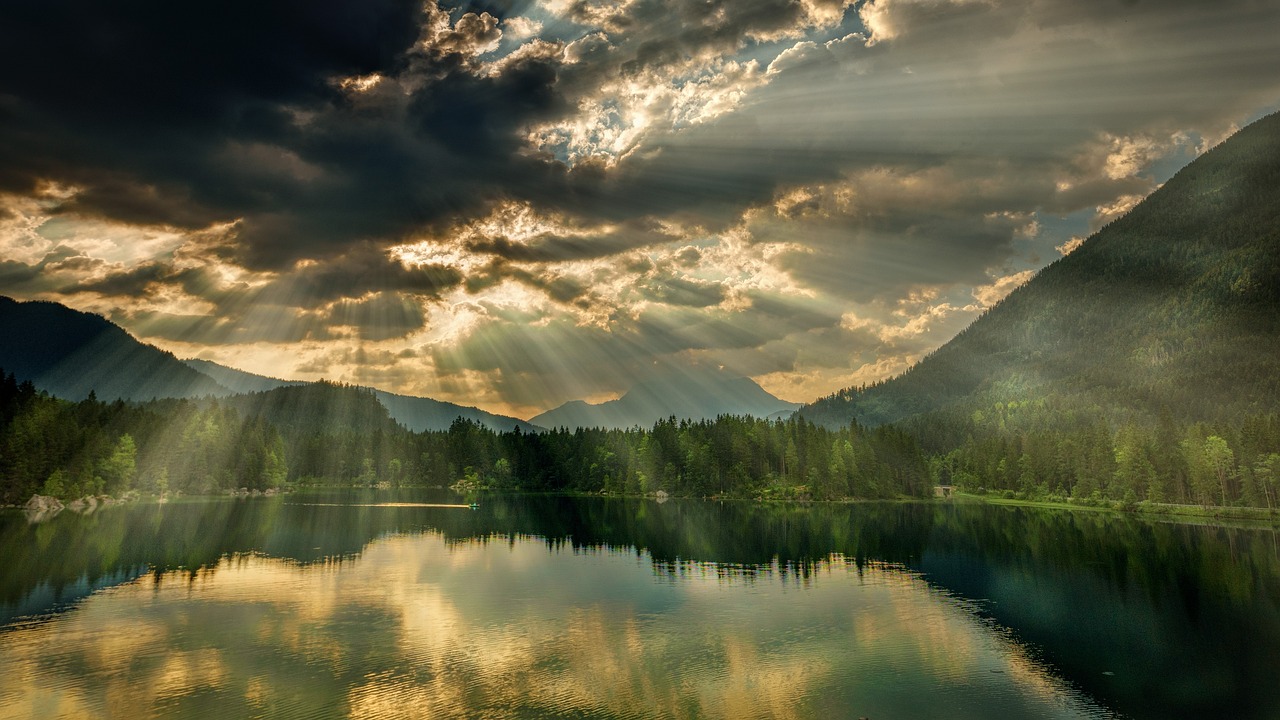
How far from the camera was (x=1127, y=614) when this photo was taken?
57.4 m

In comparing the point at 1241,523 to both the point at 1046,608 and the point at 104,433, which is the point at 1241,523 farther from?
the point at 104,433

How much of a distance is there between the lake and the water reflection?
225 mm

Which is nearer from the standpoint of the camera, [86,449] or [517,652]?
[517,652]

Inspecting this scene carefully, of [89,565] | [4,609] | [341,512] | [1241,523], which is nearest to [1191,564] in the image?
[1241,523]

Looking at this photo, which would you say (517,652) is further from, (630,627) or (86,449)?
(86,449)

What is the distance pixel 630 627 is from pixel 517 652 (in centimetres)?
1088

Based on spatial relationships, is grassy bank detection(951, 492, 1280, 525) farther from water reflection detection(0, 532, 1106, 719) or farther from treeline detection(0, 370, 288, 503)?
treeline detection(0, 370, 288, 503)

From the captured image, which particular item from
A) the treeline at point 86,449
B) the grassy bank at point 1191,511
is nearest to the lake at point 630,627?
the treeline at point 86,449

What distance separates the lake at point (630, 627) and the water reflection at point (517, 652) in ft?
0.74

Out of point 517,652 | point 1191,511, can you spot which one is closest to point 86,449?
point 517,652

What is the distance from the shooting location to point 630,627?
52.2m

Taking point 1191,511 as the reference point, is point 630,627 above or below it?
below

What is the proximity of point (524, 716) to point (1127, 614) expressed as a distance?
5362 centimetres

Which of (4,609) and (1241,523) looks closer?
(4,609)
